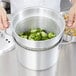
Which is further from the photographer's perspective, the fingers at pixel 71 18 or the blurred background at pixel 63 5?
the blurred background at pixel 63 5

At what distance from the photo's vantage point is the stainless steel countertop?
31.4 inches

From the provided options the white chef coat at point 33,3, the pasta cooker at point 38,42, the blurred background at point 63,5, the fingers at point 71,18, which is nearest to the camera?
the pasta cooker at point 38,42

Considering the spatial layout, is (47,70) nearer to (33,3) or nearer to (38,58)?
(38,58)

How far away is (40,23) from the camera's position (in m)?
0.84

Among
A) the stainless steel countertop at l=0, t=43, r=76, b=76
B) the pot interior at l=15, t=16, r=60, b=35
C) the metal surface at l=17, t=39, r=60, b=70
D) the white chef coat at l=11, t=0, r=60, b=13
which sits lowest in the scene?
the stainless steel countertop at l=0, t=43, r=76, b=76

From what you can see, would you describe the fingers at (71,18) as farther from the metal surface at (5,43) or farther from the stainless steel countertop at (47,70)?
the metal surface at (5,43)

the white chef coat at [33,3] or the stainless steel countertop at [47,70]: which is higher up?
the white chef coat at [33,3]

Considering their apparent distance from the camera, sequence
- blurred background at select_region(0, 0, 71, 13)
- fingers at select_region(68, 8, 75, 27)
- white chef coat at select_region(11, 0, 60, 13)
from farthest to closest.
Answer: blurred background at select_region(0, 0, 71, 13) < white chef coat at select_region(11, 0, 60, 13) < fingers at select_region(68, 8, 75, 27)

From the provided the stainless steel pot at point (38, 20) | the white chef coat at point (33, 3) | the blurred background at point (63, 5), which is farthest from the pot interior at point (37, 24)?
the blurred background at point (63, 5)

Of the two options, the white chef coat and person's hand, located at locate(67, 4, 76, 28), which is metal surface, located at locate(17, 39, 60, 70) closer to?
person's hand, located at locate(67, 4, 76, 28)

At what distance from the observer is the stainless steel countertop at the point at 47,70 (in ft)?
2.62

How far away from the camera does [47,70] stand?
802 mm

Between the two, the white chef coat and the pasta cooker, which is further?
the white chef coat

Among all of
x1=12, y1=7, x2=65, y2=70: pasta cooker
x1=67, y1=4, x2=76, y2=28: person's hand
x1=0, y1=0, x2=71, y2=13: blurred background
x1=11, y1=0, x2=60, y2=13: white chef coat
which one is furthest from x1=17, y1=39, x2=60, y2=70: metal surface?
x1=0, y1=0, x2=71, y2=13: blurred background
